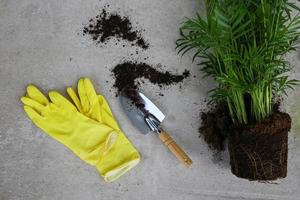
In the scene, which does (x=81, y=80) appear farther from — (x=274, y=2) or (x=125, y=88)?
(x=274, y=2)

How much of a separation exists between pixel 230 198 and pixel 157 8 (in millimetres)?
856

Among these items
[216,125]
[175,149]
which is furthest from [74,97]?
[216,125]

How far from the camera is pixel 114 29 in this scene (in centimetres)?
166

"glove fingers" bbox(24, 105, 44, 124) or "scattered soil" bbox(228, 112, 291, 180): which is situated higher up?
"glove fingers" bbox(24, 105, 44, 124)

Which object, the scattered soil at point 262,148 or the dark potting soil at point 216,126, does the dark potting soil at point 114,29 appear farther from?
the scattered soil at point 262,148

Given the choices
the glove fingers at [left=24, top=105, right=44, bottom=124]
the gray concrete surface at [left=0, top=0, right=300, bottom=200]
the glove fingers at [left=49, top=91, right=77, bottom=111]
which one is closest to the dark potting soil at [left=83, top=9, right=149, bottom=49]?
the gray concrete surface at [left=0, top=0, right=300, bottom=200]

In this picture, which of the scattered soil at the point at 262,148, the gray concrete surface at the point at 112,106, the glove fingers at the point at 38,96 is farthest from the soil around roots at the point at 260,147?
the glove fingers at the point at 38,96

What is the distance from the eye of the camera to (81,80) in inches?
65.4

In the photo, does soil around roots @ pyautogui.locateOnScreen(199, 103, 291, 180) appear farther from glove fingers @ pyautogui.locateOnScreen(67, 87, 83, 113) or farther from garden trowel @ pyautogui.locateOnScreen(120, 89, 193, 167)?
glove fingers @ pyautogui.locateOnScreen(67, 87, 83, 113)

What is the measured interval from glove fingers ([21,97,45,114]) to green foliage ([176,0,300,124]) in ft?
2.05

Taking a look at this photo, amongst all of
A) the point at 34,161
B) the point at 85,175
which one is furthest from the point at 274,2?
the point at 34,161

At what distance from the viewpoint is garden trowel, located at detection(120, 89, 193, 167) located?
1.61 metres

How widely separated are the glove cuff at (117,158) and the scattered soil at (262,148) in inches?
16.7

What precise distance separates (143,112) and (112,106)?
0.15 metres
